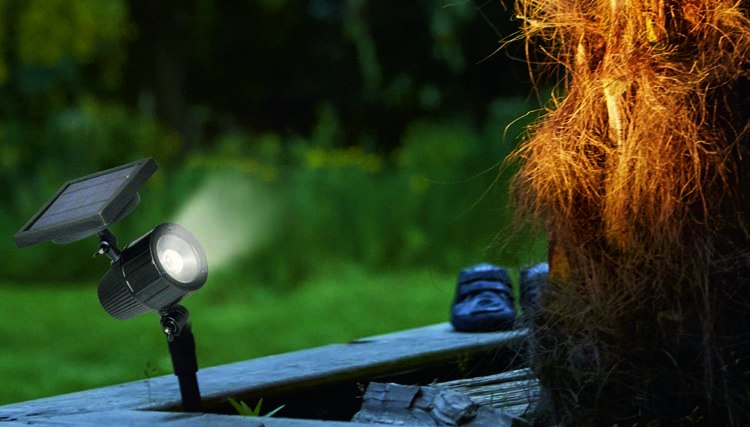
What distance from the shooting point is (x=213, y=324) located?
25.6 ft

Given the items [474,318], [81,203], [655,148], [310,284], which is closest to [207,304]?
[310,284]

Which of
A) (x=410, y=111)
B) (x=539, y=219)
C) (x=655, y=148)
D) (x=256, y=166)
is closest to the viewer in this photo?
(x=655, y=148)

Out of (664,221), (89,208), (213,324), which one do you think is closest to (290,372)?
(89,208)

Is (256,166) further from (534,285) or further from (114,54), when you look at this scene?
(534,285)

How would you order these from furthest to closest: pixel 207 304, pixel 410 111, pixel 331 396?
pixel 410 111 → pixel 207 304 → pixel 331 396

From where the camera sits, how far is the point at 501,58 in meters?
13.1

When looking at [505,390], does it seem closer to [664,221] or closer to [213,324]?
[664,221]

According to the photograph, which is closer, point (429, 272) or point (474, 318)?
point (474, 318)

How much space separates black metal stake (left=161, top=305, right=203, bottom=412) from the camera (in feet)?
8.91

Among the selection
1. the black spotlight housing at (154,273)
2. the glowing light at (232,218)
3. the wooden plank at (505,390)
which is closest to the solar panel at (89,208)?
the black spotlight housing at (154,273)

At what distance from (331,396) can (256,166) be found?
7.46 meters

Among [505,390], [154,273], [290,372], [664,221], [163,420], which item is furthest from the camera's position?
[290,372]

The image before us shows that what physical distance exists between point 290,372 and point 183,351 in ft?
1.86

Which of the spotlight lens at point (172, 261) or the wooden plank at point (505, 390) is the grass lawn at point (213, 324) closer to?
the wooden plank at point (505, 390)
